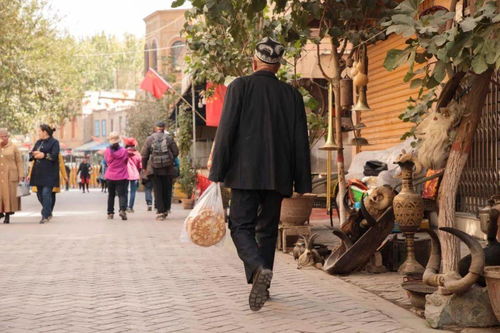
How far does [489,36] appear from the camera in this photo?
4.98m

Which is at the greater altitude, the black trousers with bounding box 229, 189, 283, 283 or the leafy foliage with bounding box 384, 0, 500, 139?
the leafy foliage with bounding box 384, 0, 500, 139

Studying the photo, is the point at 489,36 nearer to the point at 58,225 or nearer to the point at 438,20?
the point at 438,20

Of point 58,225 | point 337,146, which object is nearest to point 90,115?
point 58,225

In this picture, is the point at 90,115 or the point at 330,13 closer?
the point at 330,13

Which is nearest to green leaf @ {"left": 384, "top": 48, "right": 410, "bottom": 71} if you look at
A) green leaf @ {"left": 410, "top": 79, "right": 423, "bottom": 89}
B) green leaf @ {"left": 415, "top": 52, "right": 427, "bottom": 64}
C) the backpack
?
green leaf @ {"left": 415, "top": 52, "right": 427, "bottom": 64}

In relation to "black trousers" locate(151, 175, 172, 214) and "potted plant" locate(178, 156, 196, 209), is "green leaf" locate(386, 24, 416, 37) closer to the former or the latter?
"black trousers" locate(151, 175, 172, 214)

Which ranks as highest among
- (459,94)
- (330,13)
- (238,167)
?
(330,13)

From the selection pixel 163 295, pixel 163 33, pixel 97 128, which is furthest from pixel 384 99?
pixel 97 128

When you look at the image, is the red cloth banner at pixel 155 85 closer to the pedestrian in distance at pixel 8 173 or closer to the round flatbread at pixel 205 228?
the pedestrian in distance at pixel 8 173

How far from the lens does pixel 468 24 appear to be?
5000 mm

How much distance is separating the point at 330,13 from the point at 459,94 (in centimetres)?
315

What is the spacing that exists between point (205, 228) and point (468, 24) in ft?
9.82

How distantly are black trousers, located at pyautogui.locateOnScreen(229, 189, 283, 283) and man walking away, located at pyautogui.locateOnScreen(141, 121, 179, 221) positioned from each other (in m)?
10.4

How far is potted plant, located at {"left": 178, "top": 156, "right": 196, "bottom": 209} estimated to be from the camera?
72.5ft
